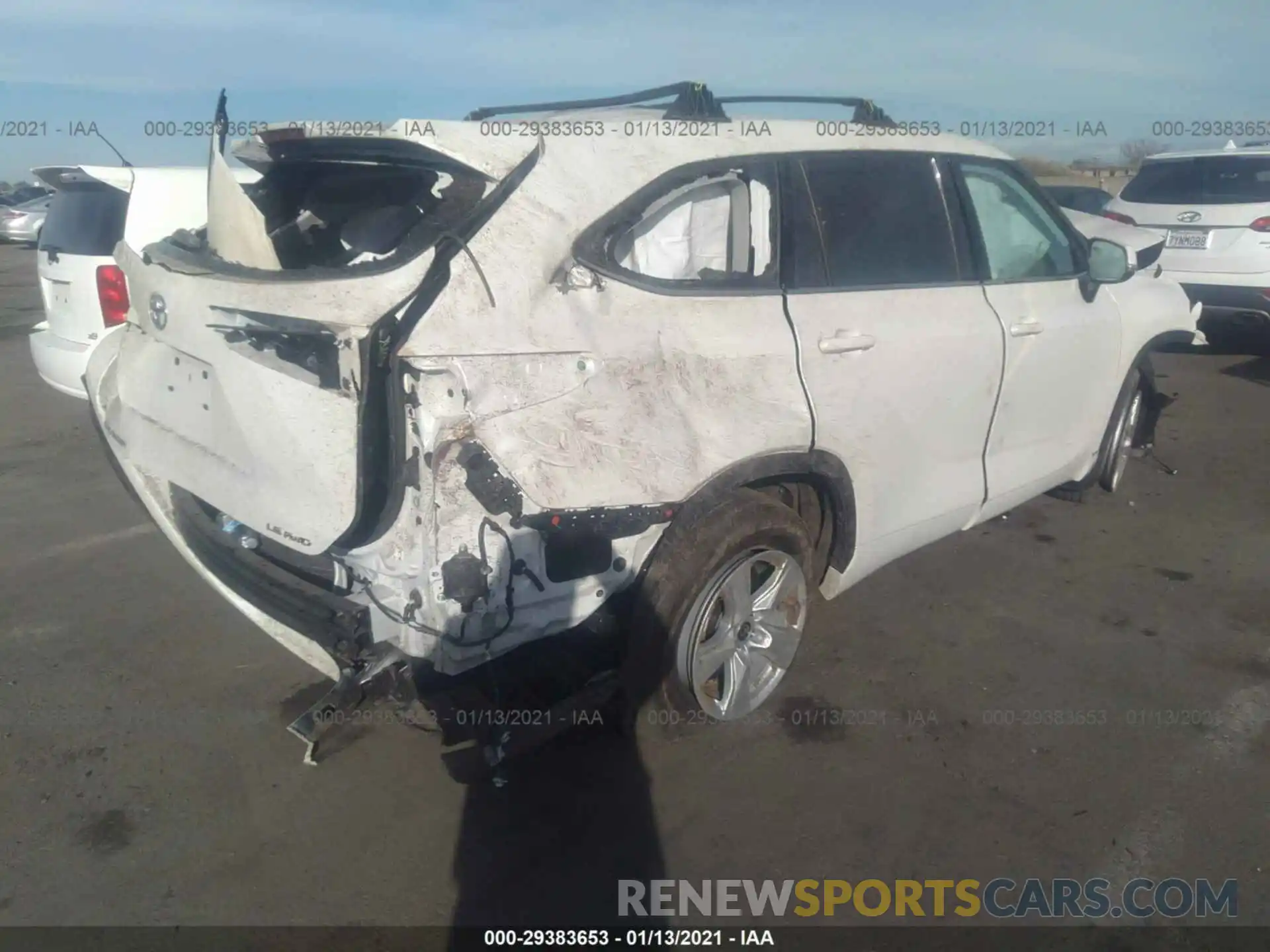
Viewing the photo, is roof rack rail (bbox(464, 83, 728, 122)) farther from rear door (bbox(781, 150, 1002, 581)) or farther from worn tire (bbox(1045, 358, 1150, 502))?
worn tire (bbox(1045, 358, 1150, 502))

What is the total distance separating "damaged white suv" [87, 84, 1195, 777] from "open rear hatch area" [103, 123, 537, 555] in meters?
0.01

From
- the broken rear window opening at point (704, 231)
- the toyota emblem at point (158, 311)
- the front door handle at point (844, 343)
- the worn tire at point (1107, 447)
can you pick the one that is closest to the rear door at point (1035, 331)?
the worn tire at point (1107, 447)

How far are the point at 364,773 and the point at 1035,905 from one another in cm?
209

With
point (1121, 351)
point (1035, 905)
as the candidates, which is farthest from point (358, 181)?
point (1121, 351)

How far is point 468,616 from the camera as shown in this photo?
8.53ft

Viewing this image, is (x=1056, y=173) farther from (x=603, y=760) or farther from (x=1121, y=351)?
(x=603, y=760)

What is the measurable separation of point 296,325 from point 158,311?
82 cm

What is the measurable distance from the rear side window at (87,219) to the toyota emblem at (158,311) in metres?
2.91

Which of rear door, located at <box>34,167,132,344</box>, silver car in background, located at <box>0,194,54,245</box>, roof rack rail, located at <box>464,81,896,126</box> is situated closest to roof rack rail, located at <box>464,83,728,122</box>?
roof rack rail, located at <box>464,81,896,126</box>

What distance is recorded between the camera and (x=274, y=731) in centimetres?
342

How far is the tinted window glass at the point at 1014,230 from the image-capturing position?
4.03m

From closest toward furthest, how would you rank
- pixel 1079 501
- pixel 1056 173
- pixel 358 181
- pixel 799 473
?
pixel 358 181
pixel 799 473
pixel 1079 501
pixel 1056 173

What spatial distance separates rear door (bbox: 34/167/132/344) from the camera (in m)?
5.48

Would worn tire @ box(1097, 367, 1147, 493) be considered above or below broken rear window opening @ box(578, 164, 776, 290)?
below
